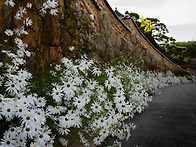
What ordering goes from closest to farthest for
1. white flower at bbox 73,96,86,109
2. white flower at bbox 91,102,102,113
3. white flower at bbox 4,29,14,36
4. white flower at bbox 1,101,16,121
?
Result: white flower at bbox 1,101,16,121 < white flower at bbox 73,96,86,109 < white flower at bbox 91,102,102,113 < white flower at bbox 4,29,14,36

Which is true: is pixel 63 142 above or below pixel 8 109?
below

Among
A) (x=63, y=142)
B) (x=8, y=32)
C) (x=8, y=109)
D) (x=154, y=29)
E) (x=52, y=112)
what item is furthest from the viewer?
(x=154, y=29)

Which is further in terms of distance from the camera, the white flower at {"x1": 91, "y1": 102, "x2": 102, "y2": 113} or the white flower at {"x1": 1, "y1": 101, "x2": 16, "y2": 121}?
the white flower at {"x1": 91, "y1": 102, "x2": 102, "y2": 113}

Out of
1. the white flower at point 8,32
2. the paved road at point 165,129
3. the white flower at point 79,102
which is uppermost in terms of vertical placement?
the white flower at point 8,32

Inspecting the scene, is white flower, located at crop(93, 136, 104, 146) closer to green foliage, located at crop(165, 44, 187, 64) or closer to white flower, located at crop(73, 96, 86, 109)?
white flower, located at crop(73, 96, 86, 109)

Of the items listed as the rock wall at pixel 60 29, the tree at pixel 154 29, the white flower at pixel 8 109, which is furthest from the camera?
the tree at pixel 154 29

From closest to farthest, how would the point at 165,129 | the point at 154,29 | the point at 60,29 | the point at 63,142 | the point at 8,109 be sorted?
the point at 8,109
the point at 63,142
the point at 165,129
the point at 60,29
the point at 154,29

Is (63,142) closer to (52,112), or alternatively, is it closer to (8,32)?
(52,112)

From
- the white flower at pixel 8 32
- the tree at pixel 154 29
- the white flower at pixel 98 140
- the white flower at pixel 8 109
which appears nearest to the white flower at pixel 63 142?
the white flower at pixel 98 140

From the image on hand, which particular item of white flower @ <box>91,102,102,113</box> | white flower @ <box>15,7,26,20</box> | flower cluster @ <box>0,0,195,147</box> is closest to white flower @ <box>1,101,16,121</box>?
flower cluster @ <box>0,0,195,147</box>

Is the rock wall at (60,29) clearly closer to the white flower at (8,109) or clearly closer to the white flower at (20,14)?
the white flower at (20,14)

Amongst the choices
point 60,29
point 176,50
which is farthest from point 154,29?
point 60,29

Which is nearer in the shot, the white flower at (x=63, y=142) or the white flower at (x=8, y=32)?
the white flower at (x=63, y=142)

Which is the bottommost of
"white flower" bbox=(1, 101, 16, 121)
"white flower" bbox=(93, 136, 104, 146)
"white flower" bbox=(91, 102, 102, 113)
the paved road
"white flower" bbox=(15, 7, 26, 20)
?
the paved road
